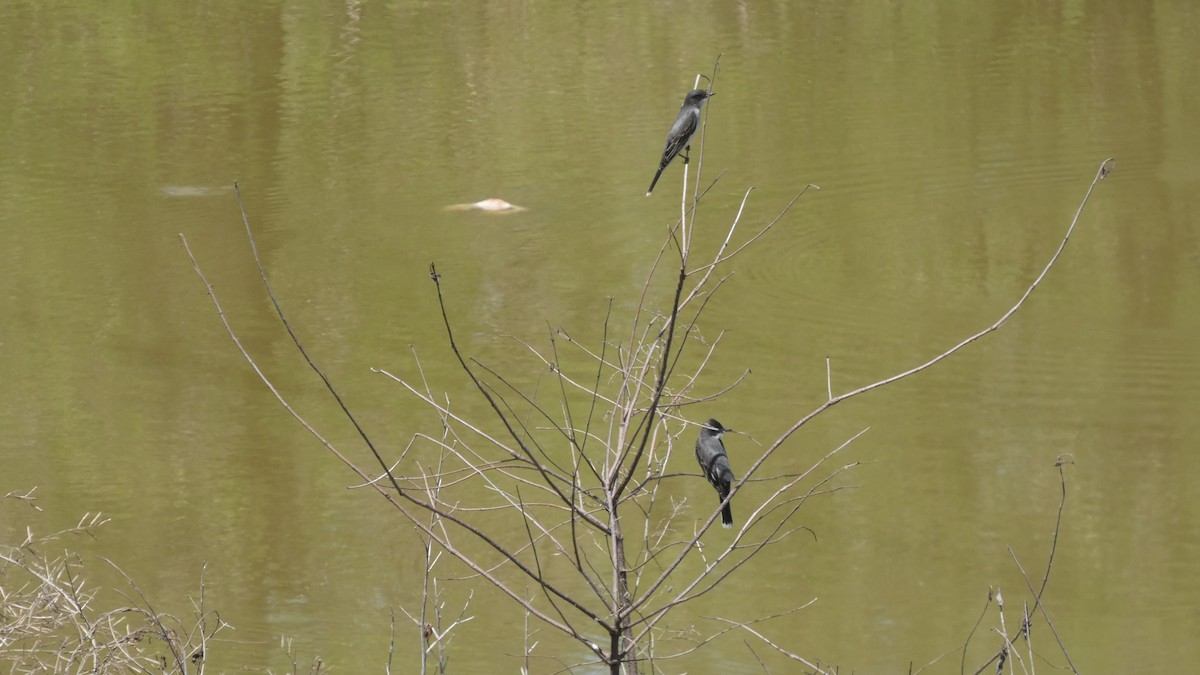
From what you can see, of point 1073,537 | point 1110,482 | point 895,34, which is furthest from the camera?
point 895,34

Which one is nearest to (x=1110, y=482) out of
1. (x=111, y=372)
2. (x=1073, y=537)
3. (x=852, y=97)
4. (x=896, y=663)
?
(x=1073, y=537)

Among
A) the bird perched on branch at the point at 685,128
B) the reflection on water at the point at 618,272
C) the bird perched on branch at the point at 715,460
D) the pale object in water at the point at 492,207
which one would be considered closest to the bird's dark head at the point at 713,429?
the bird perched on branch at the point at 715,460

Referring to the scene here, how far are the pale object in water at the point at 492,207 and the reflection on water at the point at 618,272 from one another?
0.10 m

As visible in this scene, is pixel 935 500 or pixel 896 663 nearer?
pixel 896 663

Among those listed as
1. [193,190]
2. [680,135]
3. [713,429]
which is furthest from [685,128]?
[193,190]

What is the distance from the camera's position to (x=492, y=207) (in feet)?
22.2

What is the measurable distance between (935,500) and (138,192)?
14.6 ft

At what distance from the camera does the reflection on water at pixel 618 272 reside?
414cm

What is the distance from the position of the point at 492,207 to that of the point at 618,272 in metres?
0.96

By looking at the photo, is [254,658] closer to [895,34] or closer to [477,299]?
[477,299]

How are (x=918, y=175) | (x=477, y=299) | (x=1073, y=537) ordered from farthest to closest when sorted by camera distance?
1. (x=918, y=175)
2. (x=477, y=299)
3. (x=1073, y=537)

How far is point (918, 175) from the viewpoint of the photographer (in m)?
7.02

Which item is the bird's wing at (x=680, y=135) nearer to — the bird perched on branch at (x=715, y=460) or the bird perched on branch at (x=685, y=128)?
the bird perched on branch at (x=685, y=128)

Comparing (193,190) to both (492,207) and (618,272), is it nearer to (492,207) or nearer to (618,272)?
(492,207)
